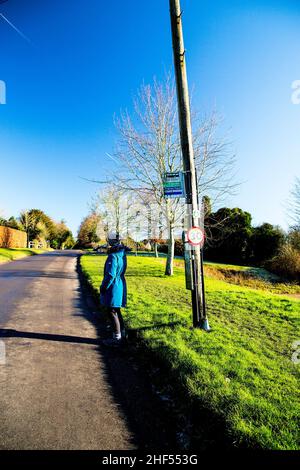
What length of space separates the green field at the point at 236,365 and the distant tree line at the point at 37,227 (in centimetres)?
4918

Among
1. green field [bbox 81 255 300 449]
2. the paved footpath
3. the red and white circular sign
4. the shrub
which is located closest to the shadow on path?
the paved footpath

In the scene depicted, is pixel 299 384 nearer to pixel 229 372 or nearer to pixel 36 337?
pixel 229 372

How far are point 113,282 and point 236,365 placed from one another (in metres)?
2.37

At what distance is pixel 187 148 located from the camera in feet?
18.2

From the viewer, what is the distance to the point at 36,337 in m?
4.98

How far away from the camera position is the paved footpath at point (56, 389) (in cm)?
242

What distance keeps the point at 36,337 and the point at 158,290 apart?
546 centimetres

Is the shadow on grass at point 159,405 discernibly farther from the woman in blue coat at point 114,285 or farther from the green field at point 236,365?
the woman in blue coat at point 114,285

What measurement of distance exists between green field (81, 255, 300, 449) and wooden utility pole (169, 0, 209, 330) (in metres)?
0.49

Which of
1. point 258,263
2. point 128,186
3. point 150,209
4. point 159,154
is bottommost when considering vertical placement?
point 258,263

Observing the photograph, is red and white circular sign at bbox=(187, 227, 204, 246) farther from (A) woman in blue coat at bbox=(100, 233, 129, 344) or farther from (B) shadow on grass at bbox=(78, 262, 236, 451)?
(B) shadow on grass at bbox=(78, 262, 236, 451)

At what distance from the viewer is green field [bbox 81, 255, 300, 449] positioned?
2.54 meters

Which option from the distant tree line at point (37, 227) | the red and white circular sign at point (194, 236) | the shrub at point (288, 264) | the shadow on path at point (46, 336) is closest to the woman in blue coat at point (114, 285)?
the shadow on path at point (46, 336)
